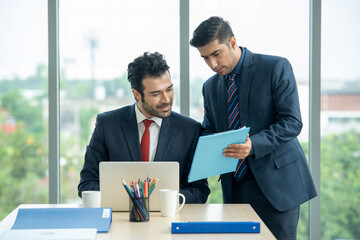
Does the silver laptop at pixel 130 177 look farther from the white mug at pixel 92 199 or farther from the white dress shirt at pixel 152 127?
the white dress shirt at pixel 152 127

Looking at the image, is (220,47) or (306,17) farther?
(306,17)

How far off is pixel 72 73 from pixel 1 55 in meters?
0.53

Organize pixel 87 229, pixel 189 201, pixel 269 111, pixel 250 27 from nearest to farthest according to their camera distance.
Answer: pixel 87 229 → pixel 189 201 → pixel 269 111 → pixel 250 27

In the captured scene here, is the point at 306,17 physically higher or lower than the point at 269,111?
higher

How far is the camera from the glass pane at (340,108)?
3.42 metres

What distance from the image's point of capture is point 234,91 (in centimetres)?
267

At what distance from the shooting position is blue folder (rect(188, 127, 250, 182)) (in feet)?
6.96

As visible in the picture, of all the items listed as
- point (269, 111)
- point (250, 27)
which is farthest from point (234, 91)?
point (250, 27)

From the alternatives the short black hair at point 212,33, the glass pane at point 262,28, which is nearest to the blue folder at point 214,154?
the short black hair at point 212,33

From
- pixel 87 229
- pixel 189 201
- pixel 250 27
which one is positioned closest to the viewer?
pixel 87 229

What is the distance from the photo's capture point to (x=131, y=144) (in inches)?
103

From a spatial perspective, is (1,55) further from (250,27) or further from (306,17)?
(306,17)

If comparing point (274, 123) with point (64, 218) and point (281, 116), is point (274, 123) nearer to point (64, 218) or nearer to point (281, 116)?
point (281, 116)

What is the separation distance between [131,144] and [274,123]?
80cm
